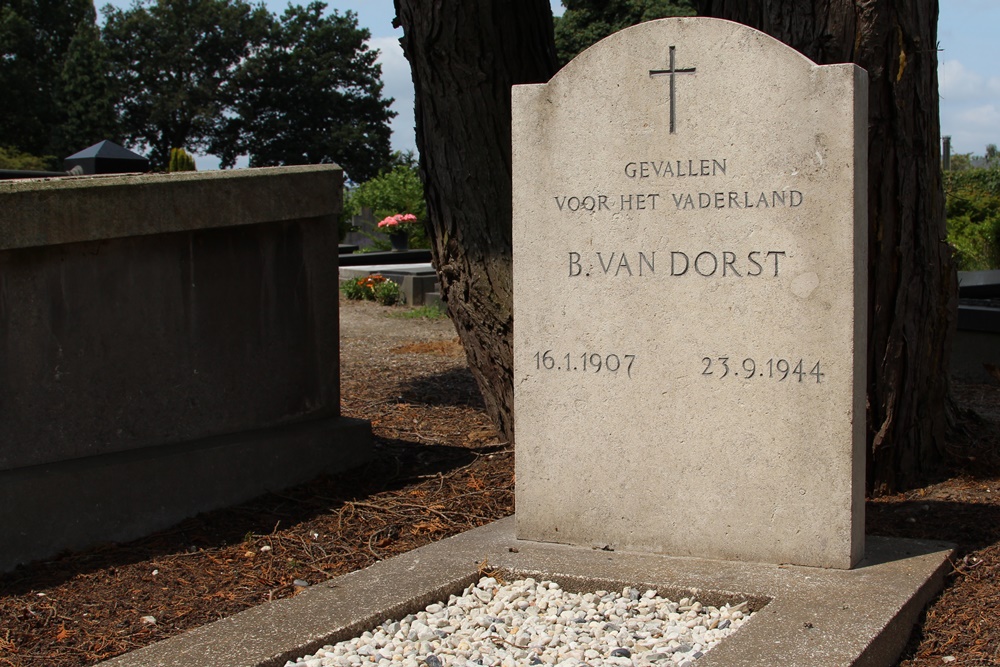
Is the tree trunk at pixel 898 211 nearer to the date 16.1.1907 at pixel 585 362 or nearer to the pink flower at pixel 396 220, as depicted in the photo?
the date 16.1.1907 at pixel 585 362

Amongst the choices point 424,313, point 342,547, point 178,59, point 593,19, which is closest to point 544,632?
point 342,547

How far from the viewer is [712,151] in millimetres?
3801

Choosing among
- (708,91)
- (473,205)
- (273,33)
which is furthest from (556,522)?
(273,33)

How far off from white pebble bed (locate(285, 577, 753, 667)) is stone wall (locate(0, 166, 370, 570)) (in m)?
1.55

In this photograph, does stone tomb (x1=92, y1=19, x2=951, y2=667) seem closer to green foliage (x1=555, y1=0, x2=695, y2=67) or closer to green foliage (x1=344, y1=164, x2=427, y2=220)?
green foliage (x1=344, y1=164, x2=427, y2=220)

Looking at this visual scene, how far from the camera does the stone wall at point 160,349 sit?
4.26 metres

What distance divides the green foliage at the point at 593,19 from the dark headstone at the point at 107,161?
2458cm

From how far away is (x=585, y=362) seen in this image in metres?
4.04

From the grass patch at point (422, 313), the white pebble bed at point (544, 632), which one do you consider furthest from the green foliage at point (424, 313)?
the white pebble bed at point (544, 632)

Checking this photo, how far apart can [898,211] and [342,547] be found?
8.76ft

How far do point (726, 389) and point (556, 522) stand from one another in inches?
32.2

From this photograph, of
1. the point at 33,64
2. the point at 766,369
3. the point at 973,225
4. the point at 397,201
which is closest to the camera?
the point at 766,369

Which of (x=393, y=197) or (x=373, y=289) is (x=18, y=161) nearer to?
(x=393, y=197)

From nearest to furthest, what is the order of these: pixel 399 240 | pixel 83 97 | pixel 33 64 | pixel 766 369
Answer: pixel 766 369 → pixel 399 240 → pixel 83 97 → pixel 33 64
